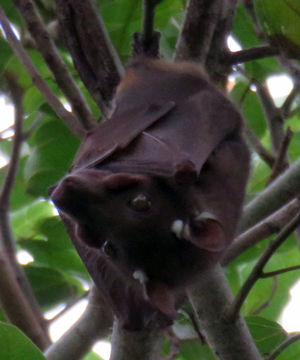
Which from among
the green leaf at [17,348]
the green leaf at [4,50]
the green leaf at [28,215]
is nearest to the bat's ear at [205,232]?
the green leaf at [17,348]

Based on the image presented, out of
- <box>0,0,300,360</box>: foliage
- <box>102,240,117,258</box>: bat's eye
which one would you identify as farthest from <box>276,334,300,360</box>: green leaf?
<box>102,240,117,258</box>: bat's eye

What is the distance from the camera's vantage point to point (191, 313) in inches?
81.8

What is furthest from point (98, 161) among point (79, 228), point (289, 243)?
point (289, 243)

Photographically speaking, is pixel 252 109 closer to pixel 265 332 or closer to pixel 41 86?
pixel 265 332

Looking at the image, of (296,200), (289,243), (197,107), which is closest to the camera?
(197,107)

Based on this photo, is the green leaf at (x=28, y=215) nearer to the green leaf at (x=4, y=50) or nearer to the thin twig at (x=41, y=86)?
the green leaf at (x=4, y=50)

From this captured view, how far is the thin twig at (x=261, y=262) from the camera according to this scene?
1640 millimetres

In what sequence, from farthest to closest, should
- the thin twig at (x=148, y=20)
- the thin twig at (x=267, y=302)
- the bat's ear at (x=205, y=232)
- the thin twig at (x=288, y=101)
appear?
the thin twig at (x=267, y=302) < the thin twig at (x=288, y=101) < the thin twig at (x=148, y=20) < the bat's ear at (x=205, y=232)

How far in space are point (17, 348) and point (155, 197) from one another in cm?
42

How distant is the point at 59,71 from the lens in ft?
6.63

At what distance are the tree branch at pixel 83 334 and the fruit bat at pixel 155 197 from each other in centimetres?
30

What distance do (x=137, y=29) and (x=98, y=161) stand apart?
3.38ft

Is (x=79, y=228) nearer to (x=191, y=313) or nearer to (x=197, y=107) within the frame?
(x=197, y=107)

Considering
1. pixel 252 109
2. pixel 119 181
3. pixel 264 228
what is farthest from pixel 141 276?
pixel 252 109
